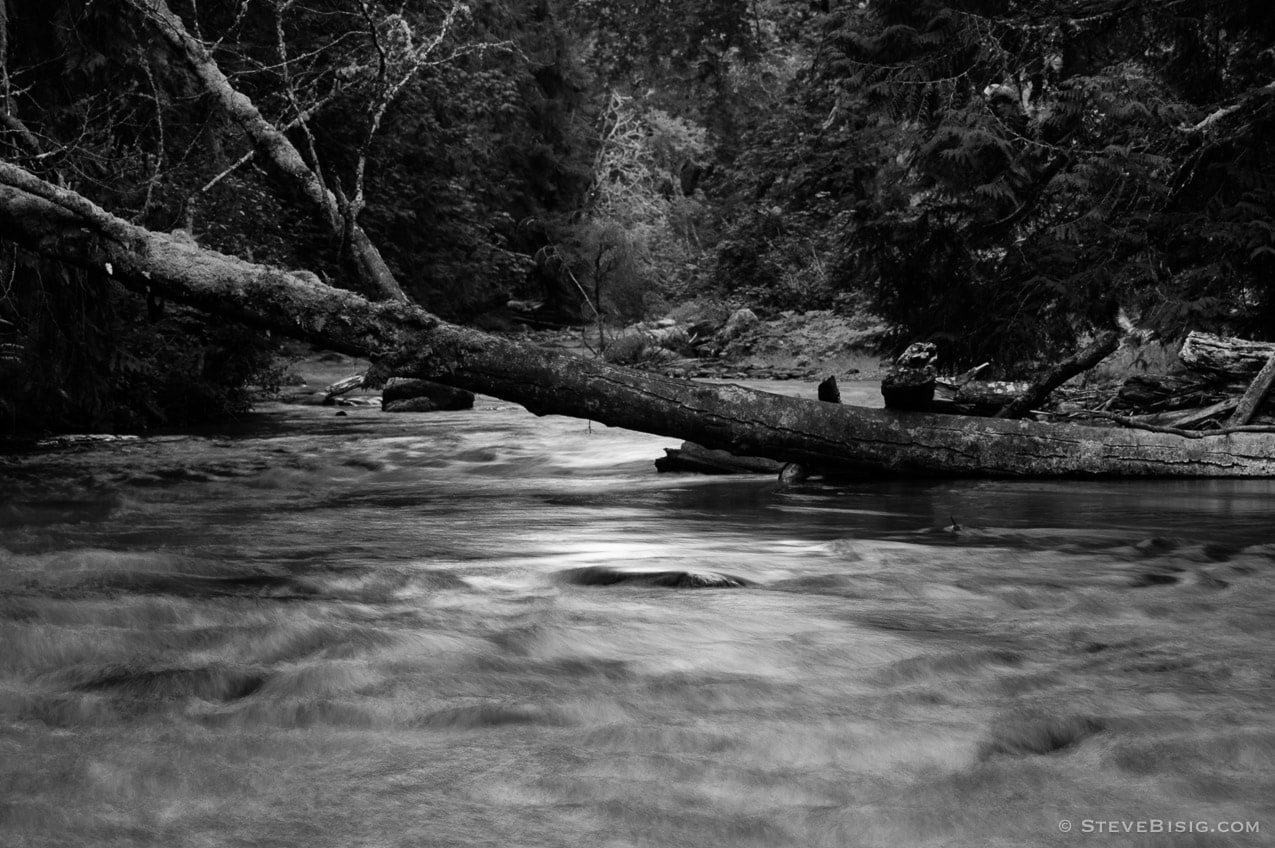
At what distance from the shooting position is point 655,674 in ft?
11.5

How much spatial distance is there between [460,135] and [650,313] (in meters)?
8.38

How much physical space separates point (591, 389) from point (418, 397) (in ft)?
31.2

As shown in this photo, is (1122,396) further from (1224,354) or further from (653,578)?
(653,578)

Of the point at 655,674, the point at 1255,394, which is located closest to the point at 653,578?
the point at 655,674

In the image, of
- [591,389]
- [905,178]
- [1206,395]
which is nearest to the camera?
[591,389]

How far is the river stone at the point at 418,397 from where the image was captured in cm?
1557

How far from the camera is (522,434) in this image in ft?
40.9

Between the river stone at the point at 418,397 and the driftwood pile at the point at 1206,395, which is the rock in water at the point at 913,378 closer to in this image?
the driftwood pile at the point at 1206,395

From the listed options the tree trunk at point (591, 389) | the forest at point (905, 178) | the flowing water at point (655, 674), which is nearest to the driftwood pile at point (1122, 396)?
the tree trunk at point (591, 389)

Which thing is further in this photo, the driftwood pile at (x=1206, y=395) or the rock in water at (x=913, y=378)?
the driftwood pile at (x=1206, y=395)

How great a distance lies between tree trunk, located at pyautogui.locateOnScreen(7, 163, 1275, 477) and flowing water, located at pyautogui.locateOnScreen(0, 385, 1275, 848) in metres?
0.37

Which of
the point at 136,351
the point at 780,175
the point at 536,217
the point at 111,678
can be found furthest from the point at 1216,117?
the point at 536,217

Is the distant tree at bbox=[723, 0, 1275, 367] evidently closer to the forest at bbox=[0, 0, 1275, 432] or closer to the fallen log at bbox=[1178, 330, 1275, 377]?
the forest at bbox=[0, 0, 1275, 432]

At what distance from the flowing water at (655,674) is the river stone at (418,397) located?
347 inches
